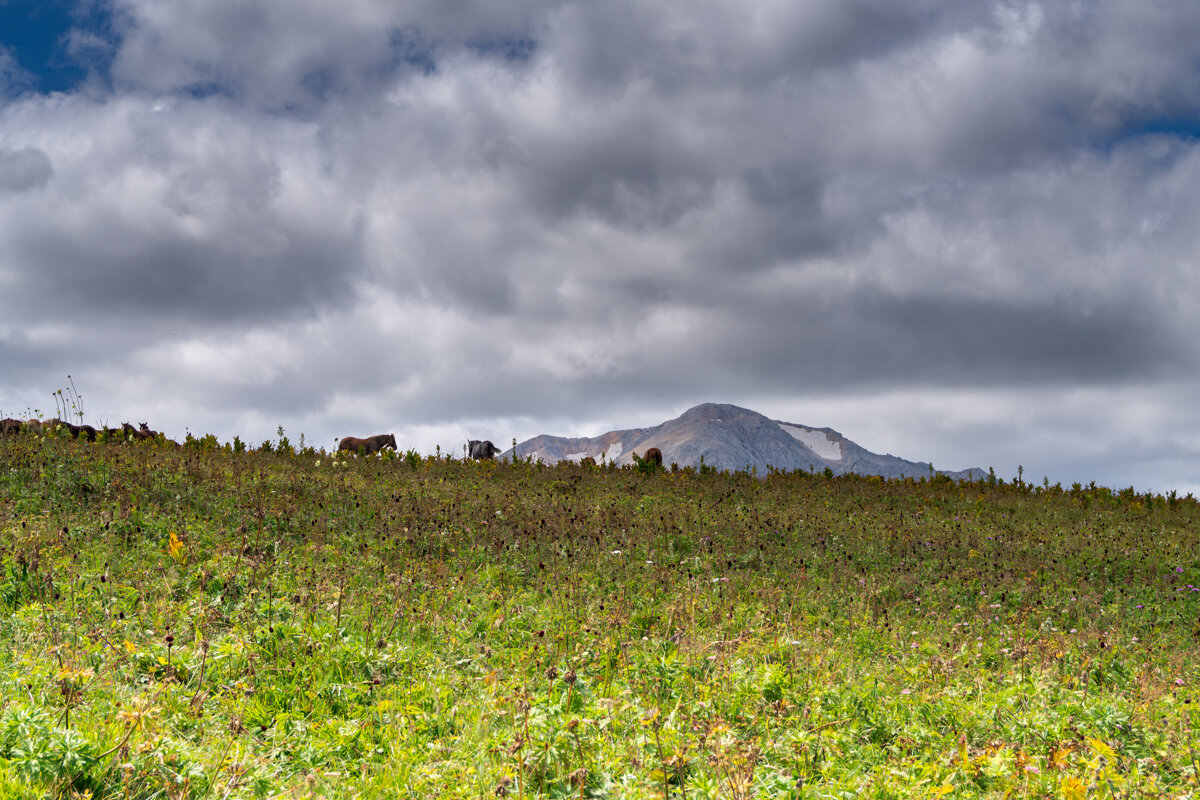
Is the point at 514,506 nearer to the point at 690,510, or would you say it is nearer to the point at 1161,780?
the point at 690,510

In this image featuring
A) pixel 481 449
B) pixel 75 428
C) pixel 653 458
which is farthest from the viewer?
pixel 481 449

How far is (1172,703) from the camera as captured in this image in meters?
6.22

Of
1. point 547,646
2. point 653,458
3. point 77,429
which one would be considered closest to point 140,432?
point 77,429

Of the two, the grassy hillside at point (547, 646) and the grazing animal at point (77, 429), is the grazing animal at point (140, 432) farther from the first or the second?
the grassy hillside at point (547, 646)

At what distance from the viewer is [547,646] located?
680 cm

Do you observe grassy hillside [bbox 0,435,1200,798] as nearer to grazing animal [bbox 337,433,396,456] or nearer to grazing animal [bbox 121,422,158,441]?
grazing animal [bbox 121,422,158,441]

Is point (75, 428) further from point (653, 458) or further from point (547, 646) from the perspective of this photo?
point (547, 646)

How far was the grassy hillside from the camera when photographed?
416 cm

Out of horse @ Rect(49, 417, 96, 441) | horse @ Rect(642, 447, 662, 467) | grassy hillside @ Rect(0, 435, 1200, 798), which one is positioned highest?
horse @ Rect(49, 417, 96, 441)

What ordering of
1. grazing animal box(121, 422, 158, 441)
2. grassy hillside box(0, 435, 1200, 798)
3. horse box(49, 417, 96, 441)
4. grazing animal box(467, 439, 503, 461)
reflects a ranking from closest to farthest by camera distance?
grassy hillside box(0, 435, 1200, 798) < horse box(49, 417, 96, 441) < grazing animal box(121, 422, 158, 441) < grazing animal box(467, 439, 503, 461)

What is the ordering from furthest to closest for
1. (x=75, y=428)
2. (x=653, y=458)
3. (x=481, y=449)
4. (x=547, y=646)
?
Result: (x=481, y=449)
(x=653, y=458)
(x=75, y=428)
(x=547, y=646)

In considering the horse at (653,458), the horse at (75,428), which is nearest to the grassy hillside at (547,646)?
the horse at (75,428)

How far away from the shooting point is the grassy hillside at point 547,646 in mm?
4164

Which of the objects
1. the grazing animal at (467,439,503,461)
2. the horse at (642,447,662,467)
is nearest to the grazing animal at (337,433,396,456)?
the grazing animal at (467,439,503,461)
